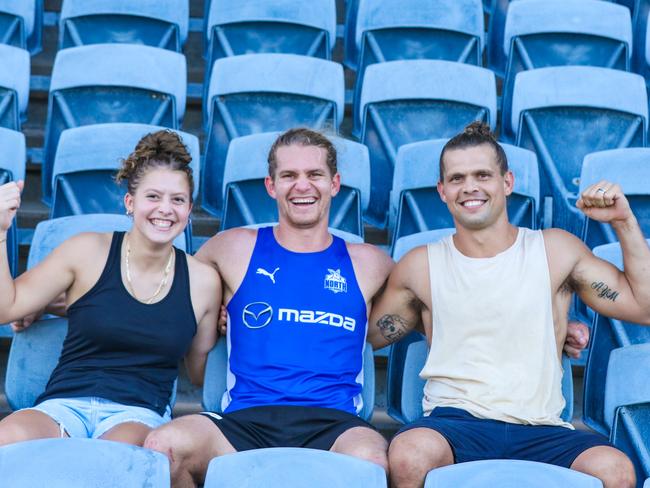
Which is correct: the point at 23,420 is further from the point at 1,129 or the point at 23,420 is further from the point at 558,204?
the point at 558,204

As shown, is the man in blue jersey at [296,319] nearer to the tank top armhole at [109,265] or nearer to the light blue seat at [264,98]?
the tank top armhole at [109,265]

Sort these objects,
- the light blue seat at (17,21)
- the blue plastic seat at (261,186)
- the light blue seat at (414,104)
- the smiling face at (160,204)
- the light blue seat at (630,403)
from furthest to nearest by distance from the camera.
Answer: the light blue seat at (17,21) < the light blue seat at (414,104) < the blue plastic seat at (261,186) < the smiling face at (160,204) < the light blue seat at (630,403)

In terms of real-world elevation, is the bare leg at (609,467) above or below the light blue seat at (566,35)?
below

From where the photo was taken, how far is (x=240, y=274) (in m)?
2.74

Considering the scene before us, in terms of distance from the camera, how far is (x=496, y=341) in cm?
259

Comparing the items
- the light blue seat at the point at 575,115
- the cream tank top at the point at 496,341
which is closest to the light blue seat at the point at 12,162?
the cream tank top at the point at 496,341

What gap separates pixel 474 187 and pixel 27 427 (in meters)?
1.20

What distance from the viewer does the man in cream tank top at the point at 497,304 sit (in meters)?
2.46

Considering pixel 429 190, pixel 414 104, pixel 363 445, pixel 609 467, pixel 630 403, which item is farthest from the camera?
pixel 414 104

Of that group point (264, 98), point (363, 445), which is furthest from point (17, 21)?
point (363, 445)

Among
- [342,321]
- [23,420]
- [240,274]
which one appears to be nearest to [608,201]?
[342,321]

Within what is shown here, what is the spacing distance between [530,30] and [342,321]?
205 cm

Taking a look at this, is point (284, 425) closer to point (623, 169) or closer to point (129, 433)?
point (129, 433)

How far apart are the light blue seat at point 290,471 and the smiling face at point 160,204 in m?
0.90
